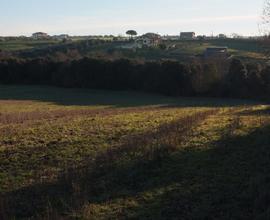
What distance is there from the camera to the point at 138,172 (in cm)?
1540

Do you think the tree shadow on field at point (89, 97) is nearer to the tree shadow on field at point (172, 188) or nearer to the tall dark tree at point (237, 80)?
the tall dark tree at point (237, 80)

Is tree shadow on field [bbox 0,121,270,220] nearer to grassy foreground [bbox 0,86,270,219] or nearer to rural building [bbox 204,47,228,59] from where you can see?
grassy foreground [bbox 0,86,270,219]

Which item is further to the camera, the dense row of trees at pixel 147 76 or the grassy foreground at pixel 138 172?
the dense row of trees at pixel 147 76

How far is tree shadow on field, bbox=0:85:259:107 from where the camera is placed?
61219mm

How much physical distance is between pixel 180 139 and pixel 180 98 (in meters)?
49.9

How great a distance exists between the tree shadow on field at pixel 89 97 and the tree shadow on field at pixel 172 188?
4319 cm

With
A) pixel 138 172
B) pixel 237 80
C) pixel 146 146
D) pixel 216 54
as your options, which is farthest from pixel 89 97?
pixel 138 172

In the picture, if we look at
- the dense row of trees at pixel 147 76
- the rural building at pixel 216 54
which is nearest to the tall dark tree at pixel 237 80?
the dense row of trees at pixel 147 76

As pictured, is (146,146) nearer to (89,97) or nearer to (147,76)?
(89,97)

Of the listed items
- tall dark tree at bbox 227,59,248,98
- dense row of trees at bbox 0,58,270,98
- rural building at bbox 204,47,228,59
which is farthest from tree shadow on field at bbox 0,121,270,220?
rural building at bbox 204,47,228,59

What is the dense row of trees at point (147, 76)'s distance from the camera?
6856cm

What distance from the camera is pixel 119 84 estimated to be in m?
77.6

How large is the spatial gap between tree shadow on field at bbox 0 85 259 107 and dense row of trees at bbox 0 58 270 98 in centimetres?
240

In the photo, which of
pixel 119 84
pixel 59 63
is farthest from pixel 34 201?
pixel 59 63
